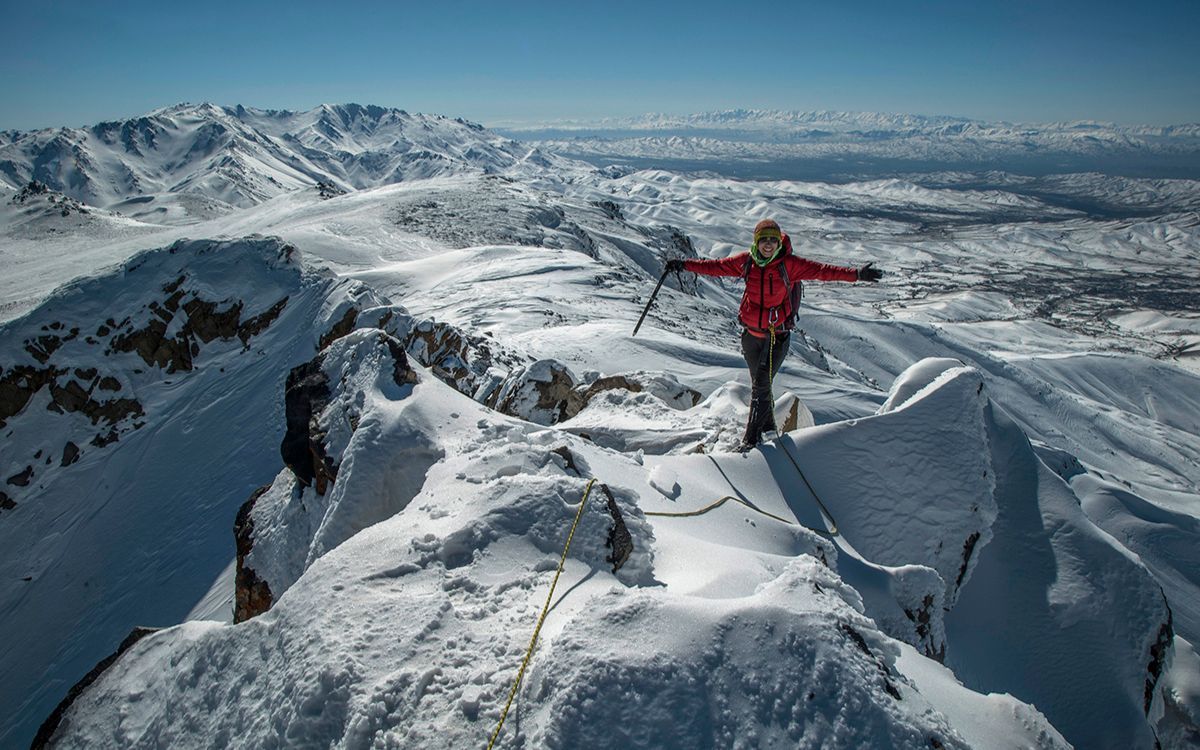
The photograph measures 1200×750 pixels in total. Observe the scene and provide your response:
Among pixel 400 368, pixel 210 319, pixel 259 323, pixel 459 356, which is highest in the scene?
pixel 400 368

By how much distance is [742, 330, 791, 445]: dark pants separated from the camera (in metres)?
7.63

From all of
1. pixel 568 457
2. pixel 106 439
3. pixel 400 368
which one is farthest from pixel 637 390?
pixel 106 439

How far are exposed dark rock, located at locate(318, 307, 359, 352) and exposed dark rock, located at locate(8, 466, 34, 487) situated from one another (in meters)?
8.86

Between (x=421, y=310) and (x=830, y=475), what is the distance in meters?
19.4

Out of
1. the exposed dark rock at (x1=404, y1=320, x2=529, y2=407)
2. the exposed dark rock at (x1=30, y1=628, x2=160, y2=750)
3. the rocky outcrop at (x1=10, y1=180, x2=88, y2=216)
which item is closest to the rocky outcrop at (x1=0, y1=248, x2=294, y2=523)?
the exposed dark rock at (x1=404, y1=320, x2=529, y2=407)

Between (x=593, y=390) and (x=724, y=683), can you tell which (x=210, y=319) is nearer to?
(x=593, y=390)

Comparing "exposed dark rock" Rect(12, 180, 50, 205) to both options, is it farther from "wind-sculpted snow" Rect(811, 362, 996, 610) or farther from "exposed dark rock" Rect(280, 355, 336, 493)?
"wind-sculpted snow" Rect(811, 362, 996, 610)

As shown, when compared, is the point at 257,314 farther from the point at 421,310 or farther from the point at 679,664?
the point at 679,664

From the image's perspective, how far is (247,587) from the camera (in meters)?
7.53

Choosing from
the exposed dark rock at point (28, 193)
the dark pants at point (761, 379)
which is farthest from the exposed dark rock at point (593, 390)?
the exposed dark rock at point (28, 193)

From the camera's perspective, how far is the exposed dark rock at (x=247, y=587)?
713cm

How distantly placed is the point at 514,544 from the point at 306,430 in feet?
17.8

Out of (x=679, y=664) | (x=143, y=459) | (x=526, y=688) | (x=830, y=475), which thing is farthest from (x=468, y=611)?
(x=143, y=459)

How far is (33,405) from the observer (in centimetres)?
1598
